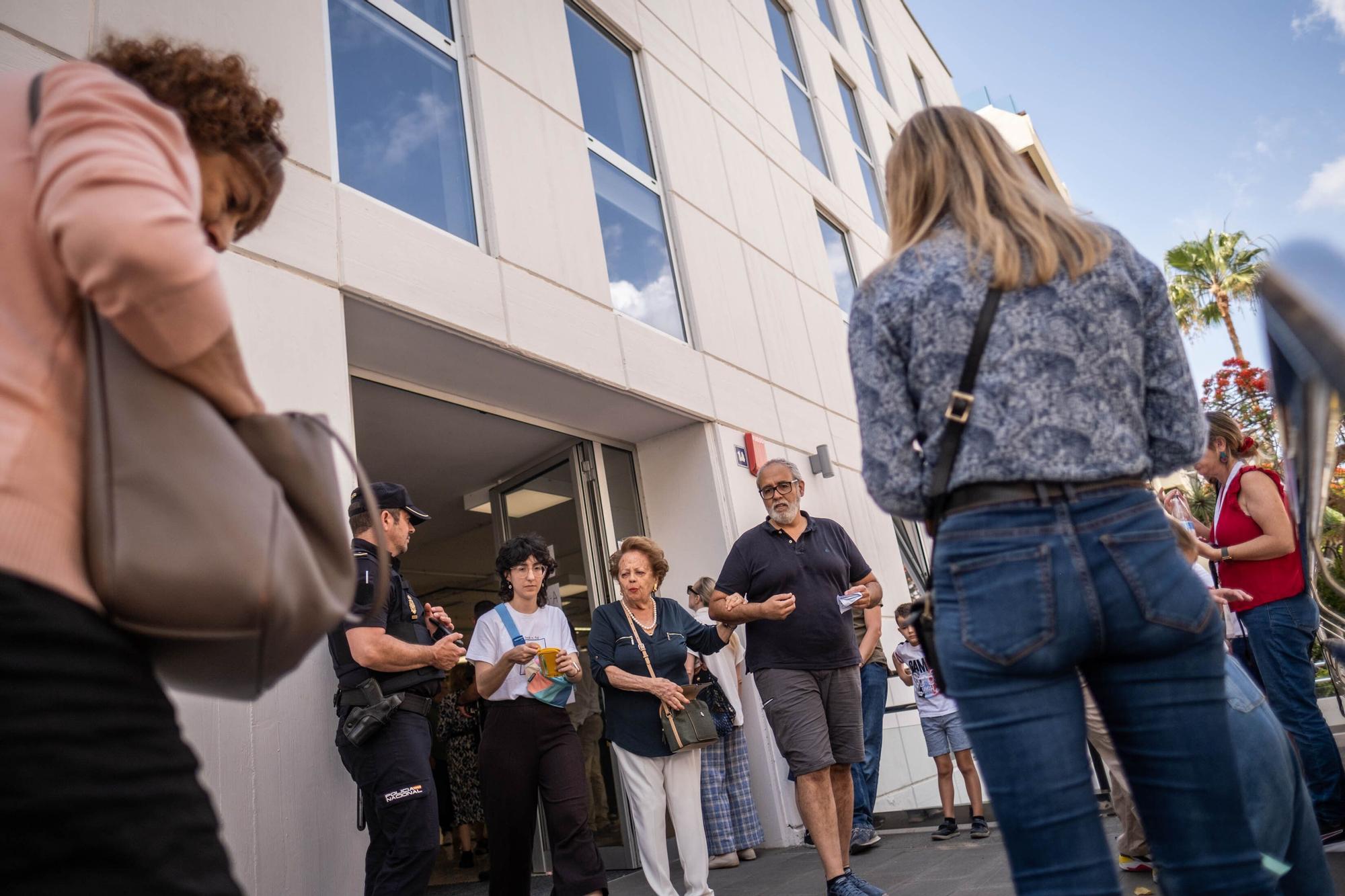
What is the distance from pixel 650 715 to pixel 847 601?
120cm

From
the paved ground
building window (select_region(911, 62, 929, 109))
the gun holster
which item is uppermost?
building window (select_region(911, 62, 929, 109))

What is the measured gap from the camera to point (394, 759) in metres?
3.64

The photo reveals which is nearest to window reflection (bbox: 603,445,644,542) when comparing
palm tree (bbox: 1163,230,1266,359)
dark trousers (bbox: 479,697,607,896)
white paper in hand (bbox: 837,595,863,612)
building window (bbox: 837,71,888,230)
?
white paper in hand (bbox: 837,595,863,612)

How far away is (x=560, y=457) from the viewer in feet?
25.4

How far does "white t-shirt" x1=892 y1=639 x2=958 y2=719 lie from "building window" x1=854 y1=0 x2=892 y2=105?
12706 mm

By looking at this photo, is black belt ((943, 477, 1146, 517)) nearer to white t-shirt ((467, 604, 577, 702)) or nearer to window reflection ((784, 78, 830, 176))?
white t-shirt ((467, 604, 577, 702))

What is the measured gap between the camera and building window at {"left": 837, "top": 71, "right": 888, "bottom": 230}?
574 inches

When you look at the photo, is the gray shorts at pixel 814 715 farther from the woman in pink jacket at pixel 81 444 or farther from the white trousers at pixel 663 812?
the woman in pink jacket at pixel 81 444

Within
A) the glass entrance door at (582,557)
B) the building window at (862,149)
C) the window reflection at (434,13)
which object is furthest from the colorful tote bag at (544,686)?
the building window at (862,149)

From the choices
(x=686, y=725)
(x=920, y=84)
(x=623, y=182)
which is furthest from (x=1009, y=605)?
(x=920, y=84)

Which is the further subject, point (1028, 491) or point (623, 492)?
point (623, 492)

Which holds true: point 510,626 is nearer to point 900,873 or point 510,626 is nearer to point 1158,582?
point 900,873

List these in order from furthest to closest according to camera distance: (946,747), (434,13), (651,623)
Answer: (434,13) → (946,747) → (651,623)

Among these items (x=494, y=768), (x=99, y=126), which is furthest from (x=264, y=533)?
(x=494, y=768)
